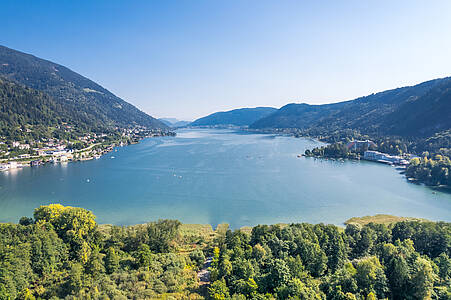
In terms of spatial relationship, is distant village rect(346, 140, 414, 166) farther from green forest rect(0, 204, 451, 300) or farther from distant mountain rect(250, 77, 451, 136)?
green forest rect(0, 204, 451, 300)

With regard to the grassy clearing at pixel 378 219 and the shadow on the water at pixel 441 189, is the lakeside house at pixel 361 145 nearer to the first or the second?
the shadow on the water at pixel 441 189

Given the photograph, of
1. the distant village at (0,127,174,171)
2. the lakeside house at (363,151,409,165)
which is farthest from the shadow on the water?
the distant village at (0,127,174,171)

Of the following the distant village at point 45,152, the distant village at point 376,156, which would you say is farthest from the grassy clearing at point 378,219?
the distant village at point 45,152

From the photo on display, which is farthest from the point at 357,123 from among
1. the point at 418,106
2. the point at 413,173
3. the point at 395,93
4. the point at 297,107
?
the point at 297,107

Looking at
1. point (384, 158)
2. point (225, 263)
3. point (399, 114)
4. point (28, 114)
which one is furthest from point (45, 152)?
point (399, 114)

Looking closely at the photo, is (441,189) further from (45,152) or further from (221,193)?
(45,152)

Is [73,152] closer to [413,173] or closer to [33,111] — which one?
[33,111]
